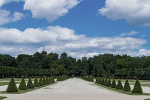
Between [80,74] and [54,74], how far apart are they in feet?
83.0

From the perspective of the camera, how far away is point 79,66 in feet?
374

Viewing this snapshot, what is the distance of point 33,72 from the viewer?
8456 cm

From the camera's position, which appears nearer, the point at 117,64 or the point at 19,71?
the point at 19,71

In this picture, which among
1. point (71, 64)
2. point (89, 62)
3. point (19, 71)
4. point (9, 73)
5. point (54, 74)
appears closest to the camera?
point (9, 73)

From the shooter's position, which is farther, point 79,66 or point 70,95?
point 79,66

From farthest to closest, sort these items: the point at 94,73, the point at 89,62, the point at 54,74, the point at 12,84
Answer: the point at 89,62 → the point at 94,73 → the point at 54,74 → the point at 12,84

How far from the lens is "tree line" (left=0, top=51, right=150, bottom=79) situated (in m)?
80.9

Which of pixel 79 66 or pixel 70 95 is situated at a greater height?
pixel 79 66

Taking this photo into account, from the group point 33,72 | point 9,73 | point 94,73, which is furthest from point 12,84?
point 94,73

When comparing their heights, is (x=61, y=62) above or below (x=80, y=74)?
above

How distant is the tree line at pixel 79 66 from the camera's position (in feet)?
265

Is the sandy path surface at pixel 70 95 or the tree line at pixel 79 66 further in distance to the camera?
the tree line at pixel 79 66

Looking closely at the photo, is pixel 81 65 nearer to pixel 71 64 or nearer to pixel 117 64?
pixel 71 64

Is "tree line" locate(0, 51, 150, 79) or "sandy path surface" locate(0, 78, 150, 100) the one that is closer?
"sandy path surface" locate(0, 78, 150, 100)
